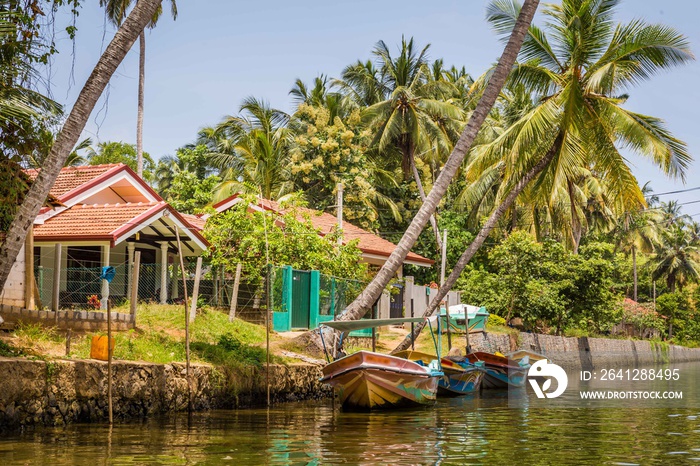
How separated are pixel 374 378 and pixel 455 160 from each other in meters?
5.65

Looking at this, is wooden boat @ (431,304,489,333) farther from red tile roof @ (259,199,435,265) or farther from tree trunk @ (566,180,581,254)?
tree trunk @ (566,180,581,254)

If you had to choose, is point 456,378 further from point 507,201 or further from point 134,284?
point 134,284

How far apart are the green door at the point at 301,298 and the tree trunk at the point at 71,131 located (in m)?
10.8

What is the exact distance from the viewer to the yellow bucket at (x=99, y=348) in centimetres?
1447

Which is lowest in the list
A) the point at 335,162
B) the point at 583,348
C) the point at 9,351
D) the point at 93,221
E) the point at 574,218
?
the point at 583,348

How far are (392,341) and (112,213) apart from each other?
10.4 meters

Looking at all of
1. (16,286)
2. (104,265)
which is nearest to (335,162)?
(104,265)

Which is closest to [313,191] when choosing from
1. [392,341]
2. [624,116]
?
[392,341]

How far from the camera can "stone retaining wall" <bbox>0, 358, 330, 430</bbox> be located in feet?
41.5

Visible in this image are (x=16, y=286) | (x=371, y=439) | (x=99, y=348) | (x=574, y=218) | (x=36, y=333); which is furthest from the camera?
(x=574, y=218)

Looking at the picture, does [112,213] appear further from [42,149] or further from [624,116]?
[624,116]

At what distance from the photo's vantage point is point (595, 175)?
146 feet

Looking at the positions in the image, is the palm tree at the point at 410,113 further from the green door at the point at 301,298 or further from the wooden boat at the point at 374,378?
the wooden boat at the point at 374,378

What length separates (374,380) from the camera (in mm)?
17078
